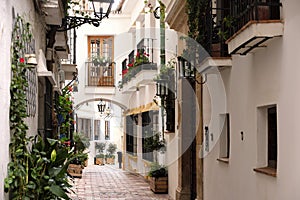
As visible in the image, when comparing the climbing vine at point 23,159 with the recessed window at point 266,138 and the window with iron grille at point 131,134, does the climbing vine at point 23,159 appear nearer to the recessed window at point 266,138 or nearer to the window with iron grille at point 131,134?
the recessed window at point 266,138

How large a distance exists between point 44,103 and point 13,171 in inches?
175

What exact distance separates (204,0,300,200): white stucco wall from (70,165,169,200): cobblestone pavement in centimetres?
533

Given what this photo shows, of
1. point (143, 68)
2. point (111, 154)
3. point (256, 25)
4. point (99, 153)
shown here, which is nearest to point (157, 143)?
point (143, 68)

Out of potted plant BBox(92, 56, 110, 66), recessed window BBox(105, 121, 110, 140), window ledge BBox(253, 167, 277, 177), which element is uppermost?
potted plant BBox(92, 56, 110, 66)

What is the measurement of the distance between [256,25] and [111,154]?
25.8 meters

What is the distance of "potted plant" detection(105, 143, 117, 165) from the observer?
31164 mm

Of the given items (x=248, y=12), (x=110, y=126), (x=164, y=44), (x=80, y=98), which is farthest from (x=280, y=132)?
(x=110, y=126)

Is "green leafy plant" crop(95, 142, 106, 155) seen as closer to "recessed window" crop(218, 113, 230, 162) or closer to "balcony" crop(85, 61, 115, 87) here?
"balcony" crop(85, 61, 115, 87)

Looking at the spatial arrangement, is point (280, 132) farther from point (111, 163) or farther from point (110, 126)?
point (110, 126)

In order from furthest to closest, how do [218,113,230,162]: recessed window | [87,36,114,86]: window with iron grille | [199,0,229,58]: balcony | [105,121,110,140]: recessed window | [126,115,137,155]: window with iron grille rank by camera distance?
[105,121,110,140]: recessed window → [87,36,114,86]: window with iron grille → [126,115,137,155]: window with iron grille → [218,113,230,162]: recessed window → [199,0,229,58]: balcony

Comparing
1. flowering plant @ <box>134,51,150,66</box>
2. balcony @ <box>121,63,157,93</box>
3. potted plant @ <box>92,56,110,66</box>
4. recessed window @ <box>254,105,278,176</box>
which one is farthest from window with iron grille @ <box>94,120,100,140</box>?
recessed window @ <box>254,105,278,176</box>

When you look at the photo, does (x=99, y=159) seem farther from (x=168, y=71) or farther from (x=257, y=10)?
(x=257, y=10)

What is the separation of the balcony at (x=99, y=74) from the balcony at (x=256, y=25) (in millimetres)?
18456

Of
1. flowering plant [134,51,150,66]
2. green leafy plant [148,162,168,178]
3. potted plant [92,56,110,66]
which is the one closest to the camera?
green leafy plant [148,162,168,178]
